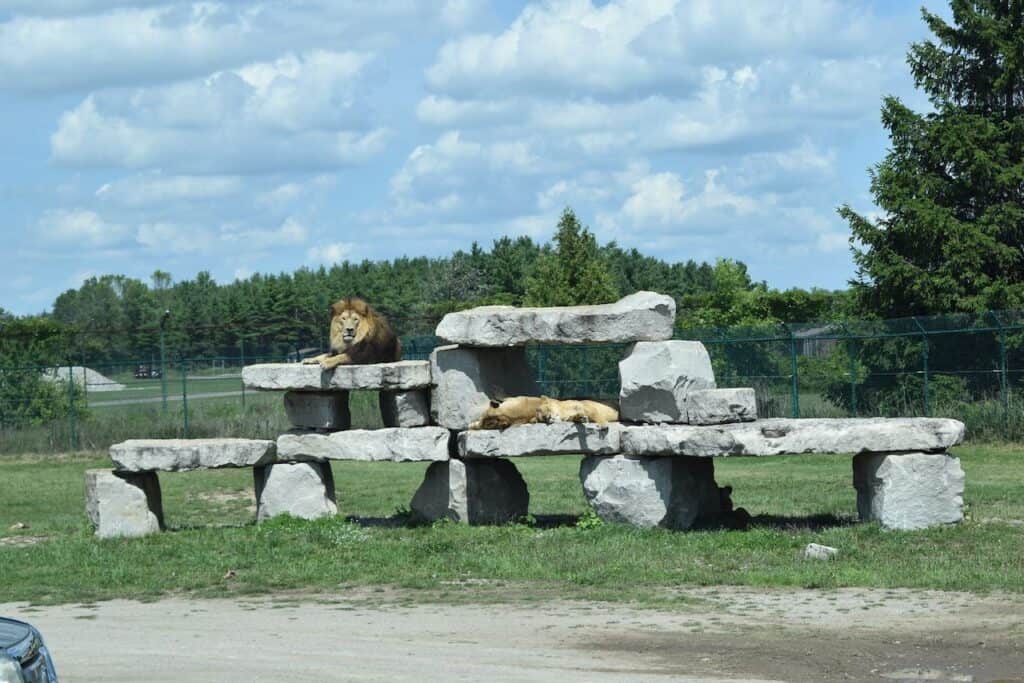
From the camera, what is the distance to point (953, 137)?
30.3m

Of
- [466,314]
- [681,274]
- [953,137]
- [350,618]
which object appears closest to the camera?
[350,618]

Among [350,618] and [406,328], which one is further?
[406,328]

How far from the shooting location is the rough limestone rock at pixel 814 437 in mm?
15039

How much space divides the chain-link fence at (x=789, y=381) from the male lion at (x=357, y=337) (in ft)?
45.1

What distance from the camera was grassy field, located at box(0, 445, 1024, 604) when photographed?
13.2m

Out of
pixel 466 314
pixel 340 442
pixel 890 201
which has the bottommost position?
pixel 340 442

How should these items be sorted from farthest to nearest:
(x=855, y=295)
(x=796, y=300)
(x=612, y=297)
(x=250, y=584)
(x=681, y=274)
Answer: (x=681, y=274) → (x=796, y=300) → (x=612, y=297) → (x=855, y=295) → (x=250, y=584)

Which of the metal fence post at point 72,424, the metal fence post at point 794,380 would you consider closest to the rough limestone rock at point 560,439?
the metal fence post at point 794,380

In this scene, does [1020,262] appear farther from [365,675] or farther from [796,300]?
[365,675]

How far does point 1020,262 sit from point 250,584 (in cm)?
2129

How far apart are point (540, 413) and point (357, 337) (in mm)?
2659

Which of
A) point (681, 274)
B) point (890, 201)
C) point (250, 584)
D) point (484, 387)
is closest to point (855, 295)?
point (890, 201)

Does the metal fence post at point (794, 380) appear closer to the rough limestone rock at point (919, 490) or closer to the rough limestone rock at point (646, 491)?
the rough limestone rock at point (646, 491)

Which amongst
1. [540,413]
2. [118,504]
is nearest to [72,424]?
[118,504]
